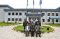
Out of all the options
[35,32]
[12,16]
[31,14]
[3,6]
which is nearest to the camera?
[35,32]

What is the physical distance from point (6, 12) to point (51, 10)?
57.9 feet

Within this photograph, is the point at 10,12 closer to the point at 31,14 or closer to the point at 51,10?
the point at 31,14

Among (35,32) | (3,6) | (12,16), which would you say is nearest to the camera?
(35,32)

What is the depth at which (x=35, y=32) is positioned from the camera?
760 inches

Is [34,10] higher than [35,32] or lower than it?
lower

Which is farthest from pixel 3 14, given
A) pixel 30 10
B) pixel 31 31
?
pixel 31 31

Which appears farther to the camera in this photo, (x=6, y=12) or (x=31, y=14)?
(x=6, y=12)

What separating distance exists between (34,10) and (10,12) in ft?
32.6

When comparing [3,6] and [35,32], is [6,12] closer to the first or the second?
[3,6]

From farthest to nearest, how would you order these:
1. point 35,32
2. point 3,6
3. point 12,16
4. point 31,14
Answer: point 3,6 → point 12,16 → point 31,14 → point 35,32

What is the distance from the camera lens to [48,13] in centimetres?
7812

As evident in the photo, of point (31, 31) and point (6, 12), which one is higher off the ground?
point (31, 31)

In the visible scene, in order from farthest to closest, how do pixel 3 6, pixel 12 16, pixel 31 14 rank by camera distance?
pixel 3 6 → pixel 12 16 → pixel 31 14

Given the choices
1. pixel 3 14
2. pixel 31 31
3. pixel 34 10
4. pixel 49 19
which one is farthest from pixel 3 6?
pixel 31 31
